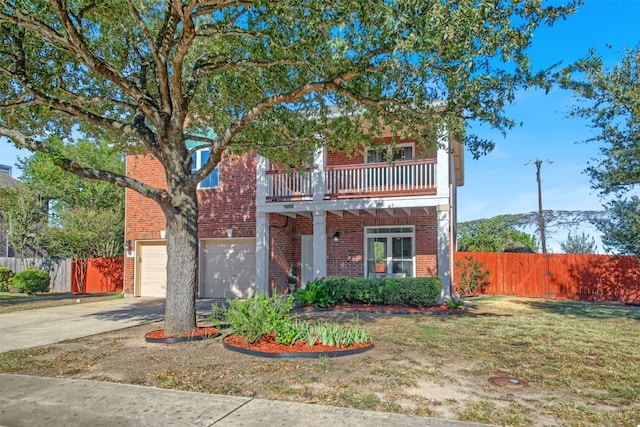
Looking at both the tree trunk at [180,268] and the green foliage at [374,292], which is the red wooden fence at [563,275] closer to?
the green foliage at [374,292]

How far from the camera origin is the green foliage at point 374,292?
42.1 ft

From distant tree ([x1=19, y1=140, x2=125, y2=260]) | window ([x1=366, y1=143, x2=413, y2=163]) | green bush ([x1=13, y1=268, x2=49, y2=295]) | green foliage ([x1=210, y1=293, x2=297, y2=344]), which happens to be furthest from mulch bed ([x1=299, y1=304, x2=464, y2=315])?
green bush ([x1=13, y1=268, x2=49, y2=295])

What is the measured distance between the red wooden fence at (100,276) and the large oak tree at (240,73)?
11358mm

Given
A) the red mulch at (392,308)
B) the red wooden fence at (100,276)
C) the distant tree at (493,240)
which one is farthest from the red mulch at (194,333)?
the distant tree at (493,240)

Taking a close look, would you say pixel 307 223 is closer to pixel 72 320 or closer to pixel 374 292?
pixel 374 292

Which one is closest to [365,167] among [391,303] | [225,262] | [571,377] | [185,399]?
[391,303]

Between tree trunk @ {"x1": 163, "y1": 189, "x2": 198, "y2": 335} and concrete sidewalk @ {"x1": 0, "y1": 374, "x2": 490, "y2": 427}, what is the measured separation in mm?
2811

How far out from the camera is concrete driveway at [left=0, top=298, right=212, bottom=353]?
8906mm

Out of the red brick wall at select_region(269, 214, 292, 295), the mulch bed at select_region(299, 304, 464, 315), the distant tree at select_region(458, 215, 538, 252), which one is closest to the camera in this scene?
the mulch bed at select_region(299, 304, 464, 315)

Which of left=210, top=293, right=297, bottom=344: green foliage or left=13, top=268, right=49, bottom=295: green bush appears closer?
left=210, top=293, right=297, bottom=344: green foliage

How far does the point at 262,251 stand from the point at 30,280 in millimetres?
11807

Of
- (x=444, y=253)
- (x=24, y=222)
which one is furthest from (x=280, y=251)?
(x=24, y=222)

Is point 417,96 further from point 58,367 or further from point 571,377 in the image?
point 58,367

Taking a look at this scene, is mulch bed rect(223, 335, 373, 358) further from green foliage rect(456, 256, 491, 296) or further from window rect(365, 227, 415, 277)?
green foliage rect(456, 256, 491, 296)
